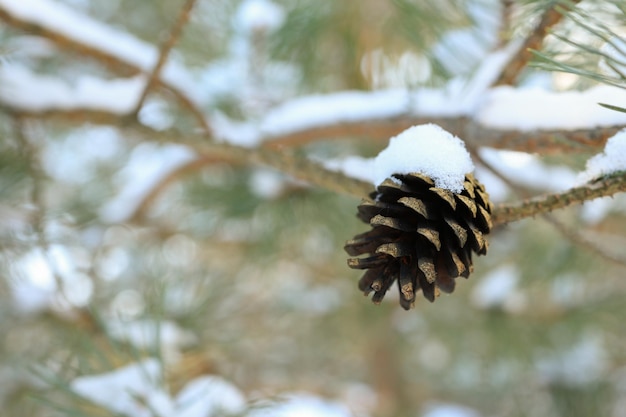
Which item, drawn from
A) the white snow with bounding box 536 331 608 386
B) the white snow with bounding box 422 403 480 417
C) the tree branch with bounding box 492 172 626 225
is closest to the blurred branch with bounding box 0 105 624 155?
the tree branch with bounding box 492 172 626 225

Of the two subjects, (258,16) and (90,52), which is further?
(258,16)

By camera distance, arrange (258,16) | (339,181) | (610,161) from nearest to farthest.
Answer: (610,161) < (339,181) < (258,16)

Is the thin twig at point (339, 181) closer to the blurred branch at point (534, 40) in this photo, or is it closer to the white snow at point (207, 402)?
the blurred branch at point (534, 40)

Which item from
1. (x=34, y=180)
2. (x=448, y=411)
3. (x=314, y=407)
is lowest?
(x=34, y=180)

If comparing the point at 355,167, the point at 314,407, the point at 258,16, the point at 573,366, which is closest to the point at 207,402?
the point at 355,167

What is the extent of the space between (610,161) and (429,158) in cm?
13

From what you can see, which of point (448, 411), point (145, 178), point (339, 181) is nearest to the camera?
point (339, 181)

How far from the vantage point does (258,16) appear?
136 centimetres

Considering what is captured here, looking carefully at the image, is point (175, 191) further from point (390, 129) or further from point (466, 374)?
point (466, 374)

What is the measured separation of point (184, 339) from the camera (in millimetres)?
1250

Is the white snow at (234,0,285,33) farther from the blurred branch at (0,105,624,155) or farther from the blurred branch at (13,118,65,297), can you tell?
the blurred branch at (13,118,65,297)

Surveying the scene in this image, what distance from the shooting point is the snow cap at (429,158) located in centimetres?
48

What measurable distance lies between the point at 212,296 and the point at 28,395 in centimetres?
68

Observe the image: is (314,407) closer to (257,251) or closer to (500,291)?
(257,251)
